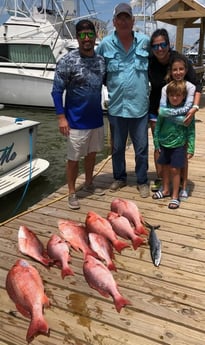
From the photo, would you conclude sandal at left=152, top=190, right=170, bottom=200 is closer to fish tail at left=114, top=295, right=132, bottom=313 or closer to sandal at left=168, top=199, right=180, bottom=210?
sandal at left=168, top=199, right=180, bottom=210

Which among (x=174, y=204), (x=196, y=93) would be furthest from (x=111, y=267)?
(x=196, y=93)

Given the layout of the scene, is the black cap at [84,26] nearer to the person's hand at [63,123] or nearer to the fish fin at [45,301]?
the person's hand at [63,123]

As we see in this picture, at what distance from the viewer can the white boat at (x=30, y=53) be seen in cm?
1279

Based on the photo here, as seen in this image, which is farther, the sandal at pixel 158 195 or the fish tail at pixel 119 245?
the sandal at pixel 158 195

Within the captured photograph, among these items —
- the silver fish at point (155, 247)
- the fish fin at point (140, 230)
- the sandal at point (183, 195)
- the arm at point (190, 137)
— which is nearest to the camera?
the silver fish at point (155, 247)

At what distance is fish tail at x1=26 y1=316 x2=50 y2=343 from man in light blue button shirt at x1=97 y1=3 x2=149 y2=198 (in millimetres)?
2085

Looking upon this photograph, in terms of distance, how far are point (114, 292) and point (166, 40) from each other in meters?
2.33

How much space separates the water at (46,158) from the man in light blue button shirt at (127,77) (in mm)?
2487

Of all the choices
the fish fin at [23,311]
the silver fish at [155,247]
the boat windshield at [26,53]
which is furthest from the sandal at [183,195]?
the boat windshield at [26,53]

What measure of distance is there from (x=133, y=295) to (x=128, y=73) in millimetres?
2109

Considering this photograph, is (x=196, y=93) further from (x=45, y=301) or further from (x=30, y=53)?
(x=30, y=53)

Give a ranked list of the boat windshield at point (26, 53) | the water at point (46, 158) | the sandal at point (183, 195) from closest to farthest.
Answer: the sandal at point (183, 195), the water at point (46, 158), the boat windshield at point (26, 53)

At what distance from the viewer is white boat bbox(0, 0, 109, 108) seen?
12.8 metres

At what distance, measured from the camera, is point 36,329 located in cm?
198
